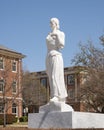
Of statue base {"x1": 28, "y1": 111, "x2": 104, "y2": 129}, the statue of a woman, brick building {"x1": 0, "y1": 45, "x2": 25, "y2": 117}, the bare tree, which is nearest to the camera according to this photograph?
statue base {"x1": 28, "y1": 111, "x2": 104, "y2": 129}

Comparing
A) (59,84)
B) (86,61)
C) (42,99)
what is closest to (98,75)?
(86,61)

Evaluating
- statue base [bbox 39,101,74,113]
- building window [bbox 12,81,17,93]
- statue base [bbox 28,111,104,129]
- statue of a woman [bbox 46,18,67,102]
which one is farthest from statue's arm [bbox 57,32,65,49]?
building window [bbox 12,81,17,93]

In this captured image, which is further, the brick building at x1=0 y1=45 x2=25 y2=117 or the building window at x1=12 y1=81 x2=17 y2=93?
the building window at x1=12 y1=81 x2=17 y2=93

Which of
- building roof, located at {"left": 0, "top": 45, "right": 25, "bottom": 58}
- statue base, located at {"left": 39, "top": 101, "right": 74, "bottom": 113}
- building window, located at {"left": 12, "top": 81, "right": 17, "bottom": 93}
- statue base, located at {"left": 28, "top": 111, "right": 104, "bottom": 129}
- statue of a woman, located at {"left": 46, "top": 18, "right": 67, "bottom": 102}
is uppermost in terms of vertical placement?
building roof, located at {"left": 0, "top": 45, "right": 25, "bottom": 58}

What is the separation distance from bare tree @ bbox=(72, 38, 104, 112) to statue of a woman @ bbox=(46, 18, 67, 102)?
2148 centimetres

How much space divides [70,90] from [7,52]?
27.4 m

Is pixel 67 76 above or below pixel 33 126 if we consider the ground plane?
above

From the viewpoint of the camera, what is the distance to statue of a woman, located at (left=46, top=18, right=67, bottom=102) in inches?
534

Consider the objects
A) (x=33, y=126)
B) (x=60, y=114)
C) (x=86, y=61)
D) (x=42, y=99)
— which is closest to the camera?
(x=60, y=114)

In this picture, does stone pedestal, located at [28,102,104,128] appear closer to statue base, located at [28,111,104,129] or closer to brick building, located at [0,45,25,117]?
statue base, located at [28,111,104,129]

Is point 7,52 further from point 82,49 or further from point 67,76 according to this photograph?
point 67,76

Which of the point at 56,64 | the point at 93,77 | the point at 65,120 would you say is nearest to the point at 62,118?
the point at 65,120

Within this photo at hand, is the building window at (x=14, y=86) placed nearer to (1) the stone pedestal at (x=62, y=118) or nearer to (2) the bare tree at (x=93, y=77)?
(2) the bare tree at (x=93, y=77)

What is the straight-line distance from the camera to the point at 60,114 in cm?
1263
